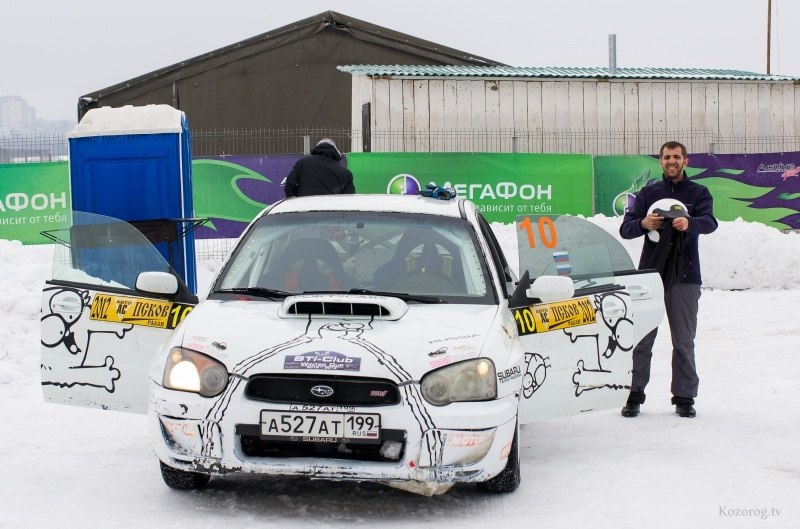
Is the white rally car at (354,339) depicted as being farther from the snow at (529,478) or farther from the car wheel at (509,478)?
the snow at (529,478)

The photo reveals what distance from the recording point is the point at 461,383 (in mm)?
5332

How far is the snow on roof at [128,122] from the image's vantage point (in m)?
11.5

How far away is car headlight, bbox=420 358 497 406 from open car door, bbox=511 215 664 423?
919 millimetres

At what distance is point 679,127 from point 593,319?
775 inches

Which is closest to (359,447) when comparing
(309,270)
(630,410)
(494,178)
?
(309,270)

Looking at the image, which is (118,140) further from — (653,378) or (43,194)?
(43,194)

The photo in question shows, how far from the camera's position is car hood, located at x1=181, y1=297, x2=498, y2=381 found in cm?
524

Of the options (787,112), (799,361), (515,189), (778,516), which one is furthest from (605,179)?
(778,516)

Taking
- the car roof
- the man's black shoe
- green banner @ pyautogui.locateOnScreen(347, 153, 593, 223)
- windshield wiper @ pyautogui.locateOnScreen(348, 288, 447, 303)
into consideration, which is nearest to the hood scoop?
windshield wiper @ pyautogui.locateOnScreen(348, 288, 447, 303)

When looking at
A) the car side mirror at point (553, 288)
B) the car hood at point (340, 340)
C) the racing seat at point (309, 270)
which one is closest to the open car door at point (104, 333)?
the racing seat at point (309, 270)

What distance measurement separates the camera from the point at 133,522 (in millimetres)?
5309

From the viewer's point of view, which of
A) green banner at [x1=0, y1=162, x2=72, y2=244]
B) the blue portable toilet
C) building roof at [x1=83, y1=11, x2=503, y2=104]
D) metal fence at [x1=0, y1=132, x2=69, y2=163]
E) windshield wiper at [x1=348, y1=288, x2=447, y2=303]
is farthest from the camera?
building roof at [x1=83, y1=11, x2=503, y2=104]

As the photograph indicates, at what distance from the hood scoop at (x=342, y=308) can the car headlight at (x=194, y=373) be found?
481 millimetres

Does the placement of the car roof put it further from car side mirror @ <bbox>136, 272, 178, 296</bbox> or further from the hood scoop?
the hood scoop
